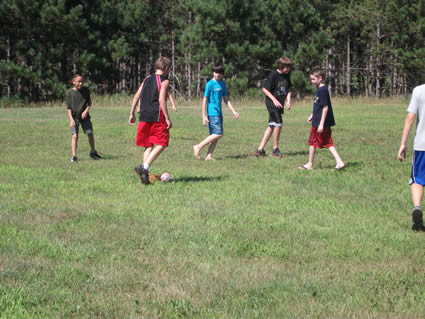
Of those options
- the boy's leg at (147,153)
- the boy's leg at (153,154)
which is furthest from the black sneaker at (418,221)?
the boy's leg at (147,153)

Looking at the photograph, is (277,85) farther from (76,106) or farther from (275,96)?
(76,106)

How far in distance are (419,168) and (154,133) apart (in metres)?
3.90

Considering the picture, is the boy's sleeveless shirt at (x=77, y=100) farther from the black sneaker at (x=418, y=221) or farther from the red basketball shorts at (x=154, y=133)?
the black sneaker at (x=418, y=221)

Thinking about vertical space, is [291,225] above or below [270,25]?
below

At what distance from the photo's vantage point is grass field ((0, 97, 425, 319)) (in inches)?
167

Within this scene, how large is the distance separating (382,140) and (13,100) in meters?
25.0

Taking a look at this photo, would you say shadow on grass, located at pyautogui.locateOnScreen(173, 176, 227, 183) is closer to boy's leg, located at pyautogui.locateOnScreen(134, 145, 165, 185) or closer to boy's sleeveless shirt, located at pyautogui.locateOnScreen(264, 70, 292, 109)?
Result: boy's leg, located at pyautogui.locateOnScreen(134, 145, 165, 185)

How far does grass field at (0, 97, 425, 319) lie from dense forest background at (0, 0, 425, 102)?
26281 millimetres

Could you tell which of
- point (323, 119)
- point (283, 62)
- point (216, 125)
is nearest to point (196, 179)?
point (323, 119)

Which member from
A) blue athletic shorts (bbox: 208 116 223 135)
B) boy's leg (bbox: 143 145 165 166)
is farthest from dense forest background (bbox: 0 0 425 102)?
boy's leg (bbox: 143 145 165 166)

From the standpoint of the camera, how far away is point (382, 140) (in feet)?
57.2

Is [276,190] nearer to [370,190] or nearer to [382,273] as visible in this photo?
[370,190]

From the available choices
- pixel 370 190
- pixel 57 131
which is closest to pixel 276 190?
pixel 370 190

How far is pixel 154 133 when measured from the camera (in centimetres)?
917
